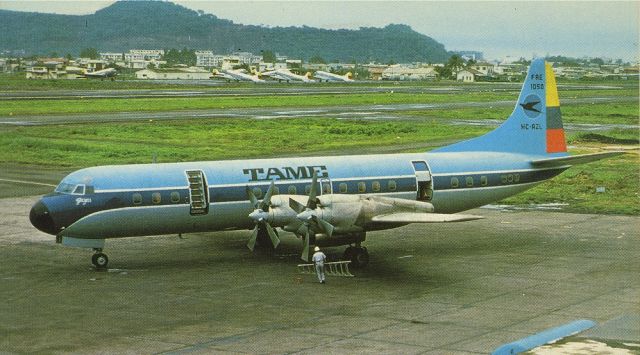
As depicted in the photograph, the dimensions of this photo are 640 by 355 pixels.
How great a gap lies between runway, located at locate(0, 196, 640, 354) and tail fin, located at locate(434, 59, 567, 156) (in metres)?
3.88

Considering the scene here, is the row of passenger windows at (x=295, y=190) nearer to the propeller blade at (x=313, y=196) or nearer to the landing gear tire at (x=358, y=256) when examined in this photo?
the propeller blade at (x=313, y=196)

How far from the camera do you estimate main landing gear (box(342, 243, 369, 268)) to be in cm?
3181

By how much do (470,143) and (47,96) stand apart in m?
96.0

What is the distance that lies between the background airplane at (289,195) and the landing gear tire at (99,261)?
4 centimetres

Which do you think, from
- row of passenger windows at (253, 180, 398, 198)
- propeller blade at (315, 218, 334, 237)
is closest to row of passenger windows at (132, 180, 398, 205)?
row of passenger windows at (253, 180, 398, 198)

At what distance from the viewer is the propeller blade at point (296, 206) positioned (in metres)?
30.8

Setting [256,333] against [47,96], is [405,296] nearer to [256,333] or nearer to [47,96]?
[256,333]

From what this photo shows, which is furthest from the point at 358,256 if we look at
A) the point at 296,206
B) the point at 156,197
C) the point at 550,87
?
the point at 550,87

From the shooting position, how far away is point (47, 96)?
12312 centimetres

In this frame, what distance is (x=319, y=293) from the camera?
28172 mm

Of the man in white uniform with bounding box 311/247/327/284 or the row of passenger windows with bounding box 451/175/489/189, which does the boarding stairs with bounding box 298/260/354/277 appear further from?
the row of passenger windows with bounding box 451/175/489/189

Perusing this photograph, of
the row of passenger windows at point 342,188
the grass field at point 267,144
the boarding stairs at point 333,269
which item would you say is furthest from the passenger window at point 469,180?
the grass field at point 267,144

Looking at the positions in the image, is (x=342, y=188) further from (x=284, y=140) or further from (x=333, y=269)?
(x=284, y=140)

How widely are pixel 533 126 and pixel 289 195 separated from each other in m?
13.3
